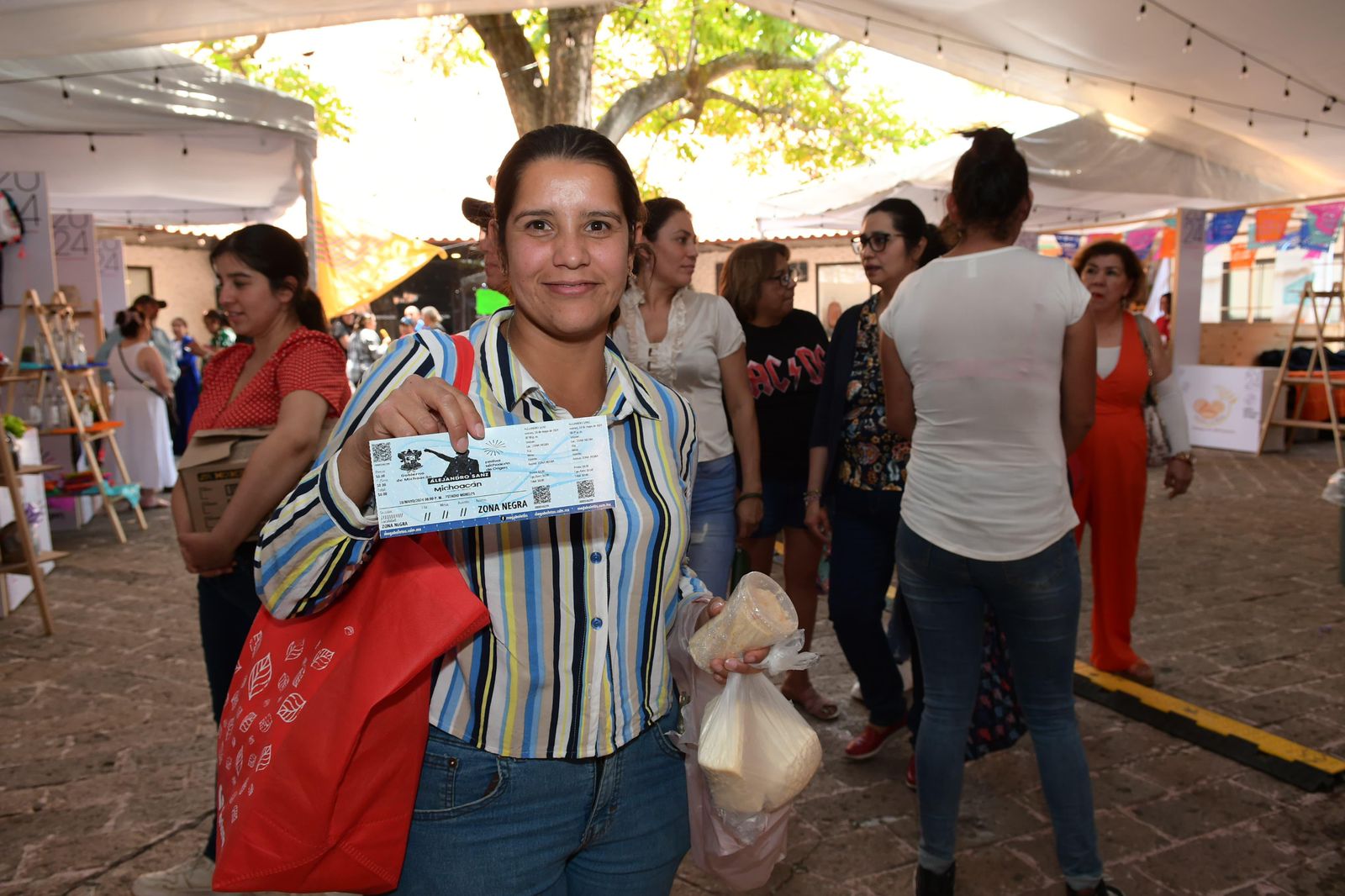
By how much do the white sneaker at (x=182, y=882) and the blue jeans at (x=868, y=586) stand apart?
237 centimetres

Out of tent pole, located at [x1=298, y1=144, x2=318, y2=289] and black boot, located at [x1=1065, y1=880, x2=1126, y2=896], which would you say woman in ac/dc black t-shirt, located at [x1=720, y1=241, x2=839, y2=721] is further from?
tent pole, located at [x1=298, y1=144, x2=318, y2=289]

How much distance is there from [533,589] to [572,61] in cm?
912

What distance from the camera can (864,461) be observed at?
352cm

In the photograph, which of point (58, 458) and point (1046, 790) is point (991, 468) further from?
point (58, 458)

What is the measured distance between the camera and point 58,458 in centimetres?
883

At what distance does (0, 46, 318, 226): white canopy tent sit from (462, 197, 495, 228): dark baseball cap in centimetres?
441

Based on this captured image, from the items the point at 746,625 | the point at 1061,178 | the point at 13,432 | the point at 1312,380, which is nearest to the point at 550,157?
the point at 746,625

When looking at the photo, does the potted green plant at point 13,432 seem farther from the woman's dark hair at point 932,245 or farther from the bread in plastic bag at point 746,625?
the bread in plastic bag at point 746,625

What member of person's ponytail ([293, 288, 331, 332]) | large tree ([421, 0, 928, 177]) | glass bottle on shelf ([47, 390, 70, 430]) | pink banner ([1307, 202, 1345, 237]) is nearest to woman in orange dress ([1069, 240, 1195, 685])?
person's ponytail ([293, 288, 331, 332])

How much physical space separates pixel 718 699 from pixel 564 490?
61 cm

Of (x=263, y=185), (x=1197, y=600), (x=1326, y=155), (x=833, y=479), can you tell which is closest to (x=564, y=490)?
(x=833, y=479)

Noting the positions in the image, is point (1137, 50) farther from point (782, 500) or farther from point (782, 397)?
point (782, 500)

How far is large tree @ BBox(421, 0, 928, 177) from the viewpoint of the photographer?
9.59 m

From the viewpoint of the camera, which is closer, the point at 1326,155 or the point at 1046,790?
the point at 1046,790
